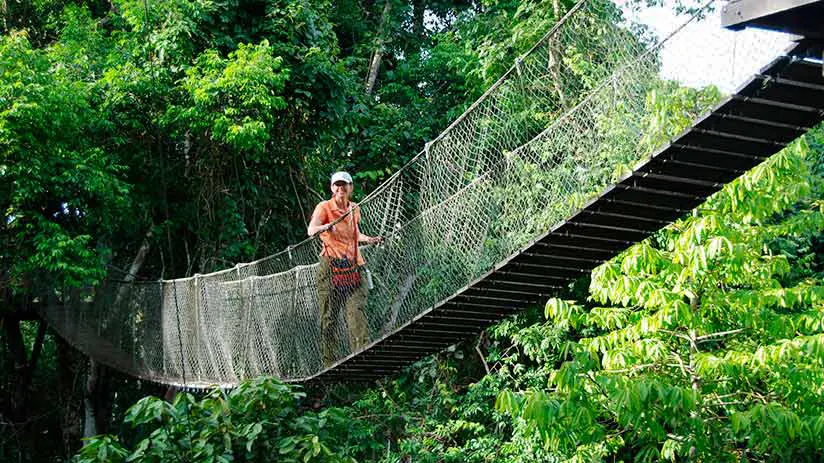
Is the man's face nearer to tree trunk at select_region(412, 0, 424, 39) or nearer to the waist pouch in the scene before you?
the waist pouch

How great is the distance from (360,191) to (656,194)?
18.7 ft

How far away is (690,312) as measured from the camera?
575 centimetres

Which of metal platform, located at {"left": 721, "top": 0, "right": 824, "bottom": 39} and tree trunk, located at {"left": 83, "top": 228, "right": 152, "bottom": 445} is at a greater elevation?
metal platform, located at {"left": 721, "top": 0, "right": 824, "bottom": 39}

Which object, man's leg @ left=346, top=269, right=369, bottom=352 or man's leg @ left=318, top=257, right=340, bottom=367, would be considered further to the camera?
man's leg @ left=318, top=257, right=340, bottom=367

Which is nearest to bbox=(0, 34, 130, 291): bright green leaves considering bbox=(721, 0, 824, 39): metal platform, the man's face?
the man's face

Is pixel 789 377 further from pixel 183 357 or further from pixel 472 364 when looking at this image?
pixel 472 364

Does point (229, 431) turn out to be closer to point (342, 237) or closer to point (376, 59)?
point (342, 237)

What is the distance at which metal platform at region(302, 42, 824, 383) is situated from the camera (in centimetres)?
283

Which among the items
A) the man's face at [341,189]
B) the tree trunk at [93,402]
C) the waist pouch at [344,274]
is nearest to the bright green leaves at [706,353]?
the waist pouch at [344,274]

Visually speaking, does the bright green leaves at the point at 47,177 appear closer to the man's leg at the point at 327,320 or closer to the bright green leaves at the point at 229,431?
the man's leg at the point at 327,320

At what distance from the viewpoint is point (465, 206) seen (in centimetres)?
413

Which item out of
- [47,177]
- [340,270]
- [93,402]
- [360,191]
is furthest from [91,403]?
[340,270]

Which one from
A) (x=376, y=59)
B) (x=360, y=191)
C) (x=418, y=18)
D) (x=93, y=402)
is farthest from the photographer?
(x=418, y=18)

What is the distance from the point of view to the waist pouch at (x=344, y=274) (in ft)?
16.1
